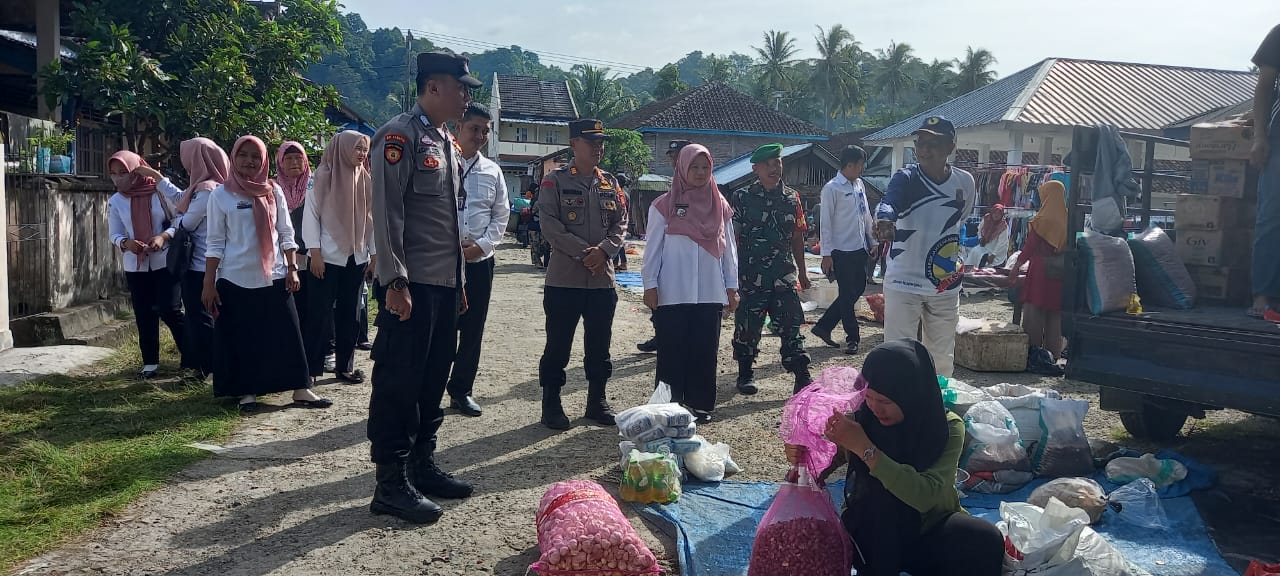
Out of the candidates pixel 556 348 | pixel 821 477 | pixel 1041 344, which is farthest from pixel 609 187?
pixel 1041 344

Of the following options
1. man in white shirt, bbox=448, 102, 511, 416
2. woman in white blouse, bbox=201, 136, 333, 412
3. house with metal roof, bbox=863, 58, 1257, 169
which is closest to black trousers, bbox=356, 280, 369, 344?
woman in white blouse, bbox=201, 136, 333, 412

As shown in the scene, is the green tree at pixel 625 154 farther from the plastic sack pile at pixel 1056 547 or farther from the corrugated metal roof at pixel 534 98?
the plastic sack pile at pixel 1056 547

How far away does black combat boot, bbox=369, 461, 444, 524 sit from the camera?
3.98m

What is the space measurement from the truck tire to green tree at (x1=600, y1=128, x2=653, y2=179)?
26.5 meters

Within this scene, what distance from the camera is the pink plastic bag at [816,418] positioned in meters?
3.21

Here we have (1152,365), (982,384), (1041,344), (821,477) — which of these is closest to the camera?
(821,477)

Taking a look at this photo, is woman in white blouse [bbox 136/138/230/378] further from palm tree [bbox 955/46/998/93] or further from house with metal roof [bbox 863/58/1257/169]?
palm tree [bbox 955/46/998/93]

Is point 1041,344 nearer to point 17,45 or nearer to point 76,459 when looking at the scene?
point 76,459

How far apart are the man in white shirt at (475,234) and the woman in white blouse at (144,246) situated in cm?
246

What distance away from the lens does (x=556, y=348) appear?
568cm

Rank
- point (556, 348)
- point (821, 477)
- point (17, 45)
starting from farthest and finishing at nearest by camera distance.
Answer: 1. point (17, 45)
2. point (556, 348)
3. point (821, 477)

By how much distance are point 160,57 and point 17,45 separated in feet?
13.2

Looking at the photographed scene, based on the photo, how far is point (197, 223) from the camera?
6.04 m

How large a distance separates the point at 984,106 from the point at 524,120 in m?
32.4
